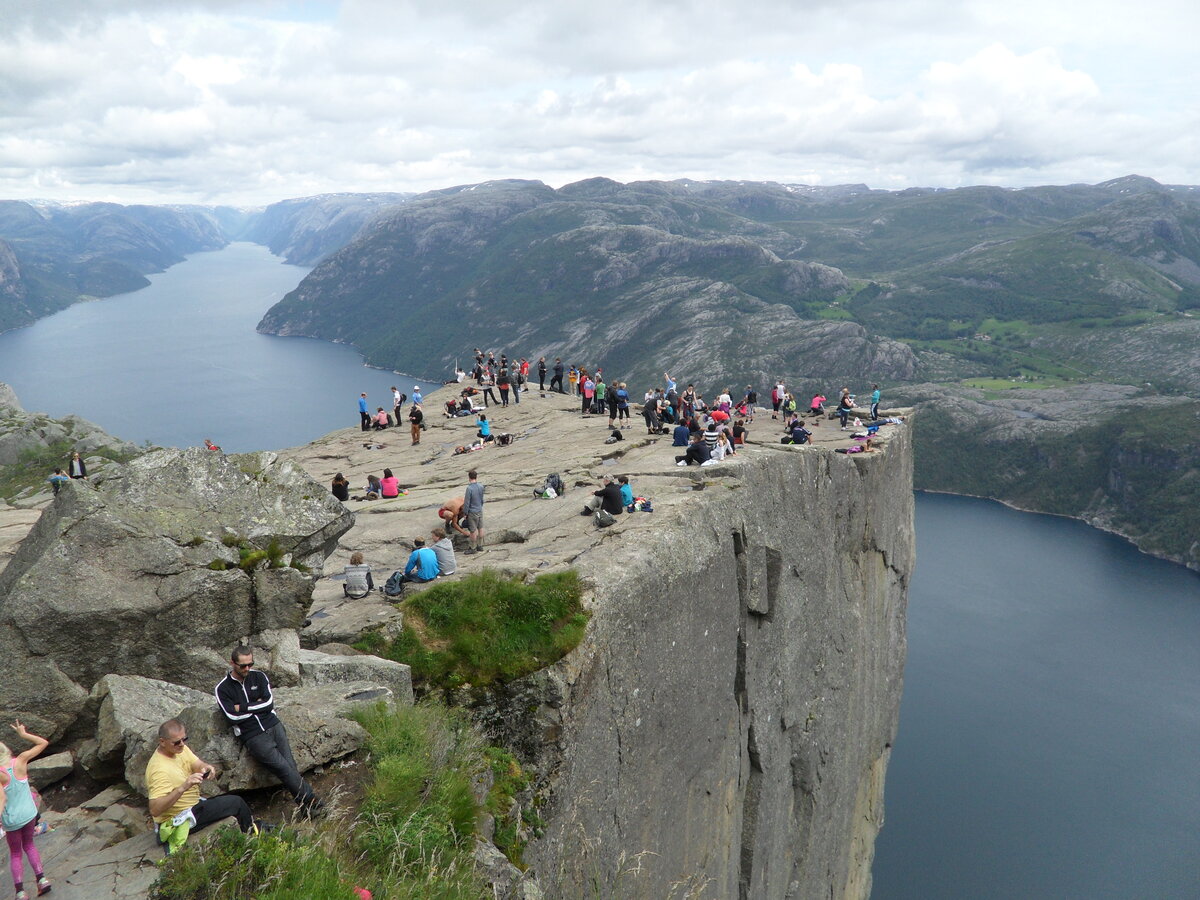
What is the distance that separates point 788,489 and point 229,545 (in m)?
17.3

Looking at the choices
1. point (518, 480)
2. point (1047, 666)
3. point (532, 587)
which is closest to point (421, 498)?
point (518, 480)

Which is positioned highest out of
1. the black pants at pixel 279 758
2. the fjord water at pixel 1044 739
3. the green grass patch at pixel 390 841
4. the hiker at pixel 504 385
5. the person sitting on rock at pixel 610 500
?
the hiker at pixel 504 385

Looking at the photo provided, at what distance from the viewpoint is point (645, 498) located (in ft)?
68.5

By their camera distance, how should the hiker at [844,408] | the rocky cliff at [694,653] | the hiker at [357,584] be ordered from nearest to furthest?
the rocky cliff at [694,653], the hiker at [357,584], the hiker at [844,408]

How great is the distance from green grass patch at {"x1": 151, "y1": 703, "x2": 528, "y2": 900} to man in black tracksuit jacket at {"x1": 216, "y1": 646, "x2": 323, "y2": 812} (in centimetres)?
72

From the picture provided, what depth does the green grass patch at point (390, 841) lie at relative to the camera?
7711 millimetres

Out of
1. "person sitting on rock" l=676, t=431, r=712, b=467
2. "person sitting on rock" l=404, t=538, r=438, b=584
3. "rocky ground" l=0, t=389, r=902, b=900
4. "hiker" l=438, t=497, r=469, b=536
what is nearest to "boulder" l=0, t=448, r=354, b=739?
"rocky ground" l=0, t=389, r=902, b=900

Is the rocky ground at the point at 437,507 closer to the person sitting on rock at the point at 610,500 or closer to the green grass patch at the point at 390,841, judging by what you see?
the person sitting on rock at the point at 610,500

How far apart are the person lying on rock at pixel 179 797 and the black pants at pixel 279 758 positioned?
489 millimetres

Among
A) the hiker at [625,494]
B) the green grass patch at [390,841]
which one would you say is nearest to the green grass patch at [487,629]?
the green grass patch at [390,841]

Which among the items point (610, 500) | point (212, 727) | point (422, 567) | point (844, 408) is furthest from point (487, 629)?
point (844, 408)

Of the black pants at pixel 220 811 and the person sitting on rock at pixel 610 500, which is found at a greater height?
the person sitting on rock at pixel 610 500

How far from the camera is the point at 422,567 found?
16688mm

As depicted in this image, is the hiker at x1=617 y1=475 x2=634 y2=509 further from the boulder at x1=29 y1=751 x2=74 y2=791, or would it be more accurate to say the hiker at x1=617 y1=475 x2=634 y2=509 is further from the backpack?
the boulder at x1=29 y1=751 x2=74 y2=791
